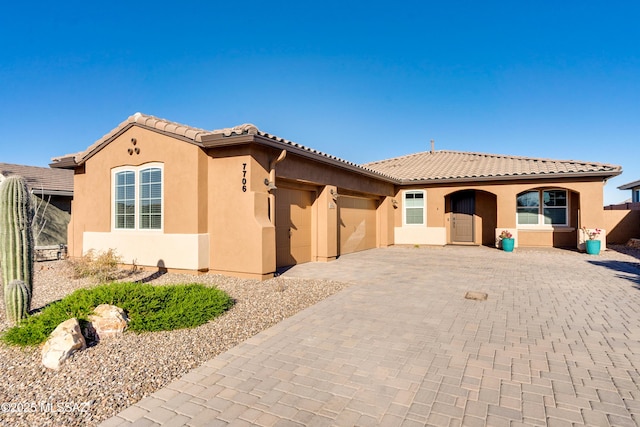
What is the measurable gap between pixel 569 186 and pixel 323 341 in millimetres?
14996

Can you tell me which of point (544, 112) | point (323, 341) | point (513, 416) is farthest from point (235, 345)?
point (544, 112)

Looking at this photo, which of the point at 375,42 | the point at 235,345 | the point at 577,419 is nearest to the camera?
the point at 577,419

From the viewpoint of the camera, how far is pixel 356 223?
14.5 metres

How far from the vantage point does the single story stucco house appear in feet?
27.6

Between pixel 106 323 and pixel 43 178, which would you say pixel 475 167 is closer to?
pixel 106 323

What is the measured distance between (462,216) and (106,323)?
16561 millimetres

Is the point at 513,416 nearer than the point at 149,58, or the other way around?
the point at 513,416

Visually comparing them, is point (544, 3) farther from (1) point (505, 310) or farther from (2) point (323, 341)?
(2) point (323, 341)

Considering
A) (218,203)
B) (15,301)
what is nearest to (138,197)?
(218,203)

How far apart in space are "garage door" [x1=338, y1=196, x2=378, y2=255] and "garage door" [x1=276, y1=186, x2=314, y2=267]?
2.14 metres

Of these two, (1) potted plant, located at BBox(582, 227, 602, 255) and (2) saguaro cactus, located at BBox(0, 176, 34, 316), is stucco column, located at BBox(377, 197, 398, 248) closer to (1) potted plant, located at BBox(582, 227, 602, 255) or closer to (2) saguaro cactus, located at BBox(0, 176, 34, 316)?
(1) potted plant, located at BBox(582, 227, 602, 255)

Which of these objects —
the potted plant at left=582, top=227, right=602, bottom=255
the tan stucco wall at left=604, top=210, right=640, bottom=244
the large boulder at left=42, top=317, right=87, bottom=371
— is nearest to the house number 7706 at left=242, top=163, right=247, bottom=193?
the large boulder at left=42, top=317, right=87, bottom=371

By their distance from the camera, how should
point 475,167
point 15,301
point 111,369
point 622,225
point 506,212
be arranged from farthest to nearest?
1. point 622,225
2. point 475,167
3. point 506,212
4. point 15,301
5. point 111,369

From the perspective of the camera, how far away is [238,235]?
838 cm
